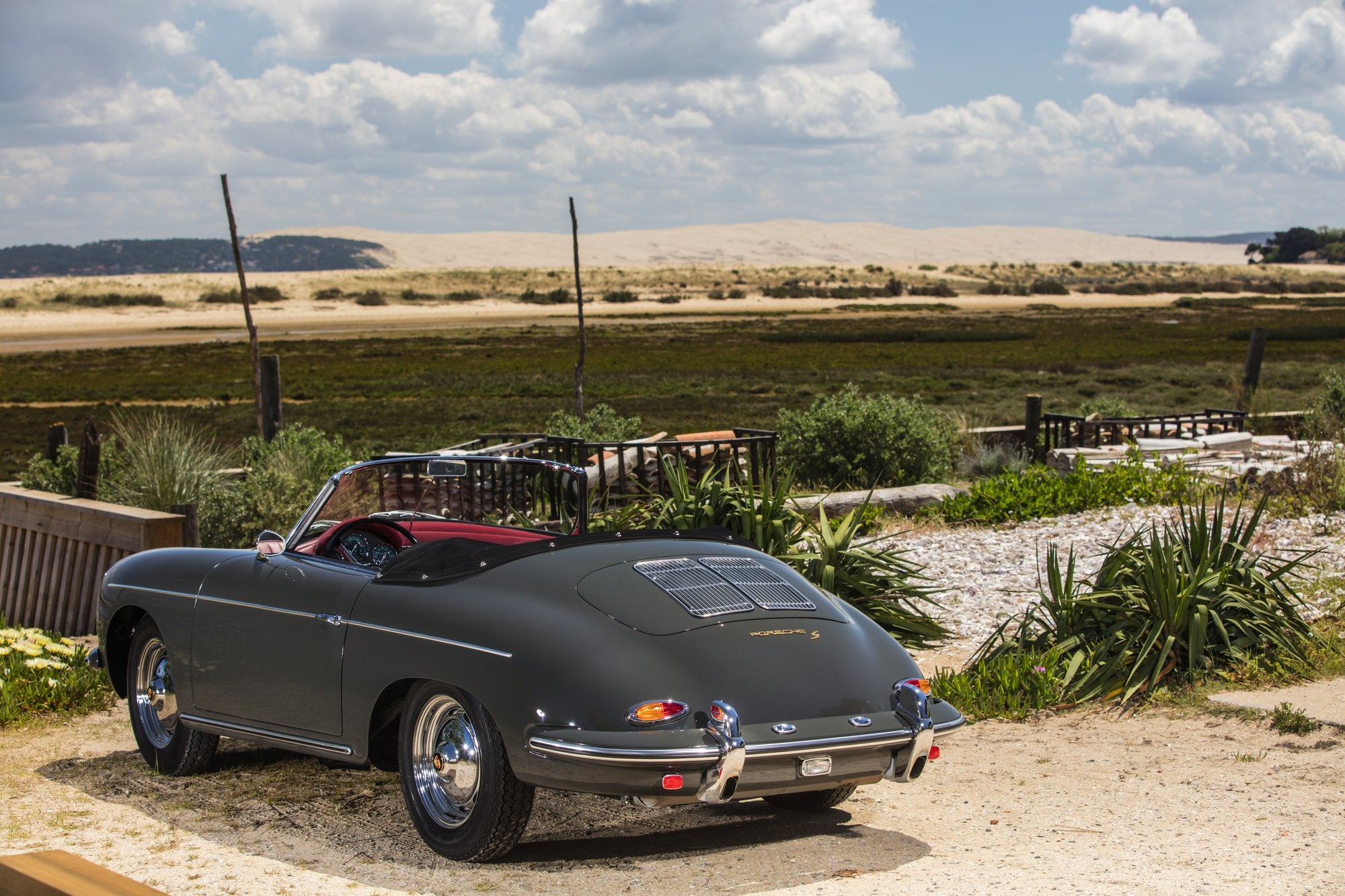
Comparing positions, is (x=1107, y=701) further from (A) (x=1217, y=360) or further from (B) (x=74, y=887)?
(A) (x=1217, y=360)

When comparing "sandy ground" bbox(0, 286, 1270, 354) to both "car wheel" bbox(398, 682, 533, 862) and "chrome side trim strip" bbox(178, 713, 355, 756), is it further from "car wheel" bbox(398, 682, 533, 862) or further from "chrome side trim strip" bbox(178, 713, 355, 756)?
"car wheel" bbox(398, 682, 533, 862)

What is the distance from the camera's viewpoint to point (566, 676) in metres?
4.38

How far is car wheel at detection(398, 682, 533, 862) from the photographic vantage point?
14.9ft

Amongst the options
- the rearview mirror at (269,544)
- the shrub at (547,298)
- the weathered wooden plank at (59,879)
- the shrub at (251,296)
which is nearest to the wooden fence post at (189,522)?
the rearview mirror at (269,544)

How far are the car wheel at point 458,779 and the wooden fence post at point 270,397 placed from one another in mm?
11491

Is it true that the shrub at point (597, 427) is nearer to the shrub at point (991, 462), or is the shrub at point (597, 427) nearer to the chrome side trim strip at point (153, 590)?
the shrub at point (991, 462)

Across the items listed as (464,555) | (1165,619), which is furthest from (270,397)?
(464,555)

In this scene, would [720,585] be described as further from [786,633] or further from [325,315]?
[325,315]

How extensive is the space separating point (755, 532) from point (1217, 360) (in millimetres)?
44249

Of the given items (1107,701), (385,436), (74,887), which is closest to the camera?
(74,887)

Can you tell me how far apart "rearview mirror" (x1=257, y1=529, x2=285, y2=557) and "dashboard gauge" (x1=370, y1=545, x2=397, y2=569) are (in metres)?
0.39

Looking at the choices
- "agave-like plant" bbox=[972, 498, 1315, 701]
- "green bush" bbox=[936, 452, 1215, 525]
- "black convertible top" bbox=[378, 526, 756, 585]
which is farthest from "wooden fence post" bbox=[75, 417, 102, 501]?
"agave-like plant" bbox=[972, 498, 1315, 701]

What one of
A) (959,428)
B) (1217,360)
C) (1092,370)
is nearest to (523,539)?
(959,428)

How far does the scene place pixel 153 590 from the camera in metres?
6.13
